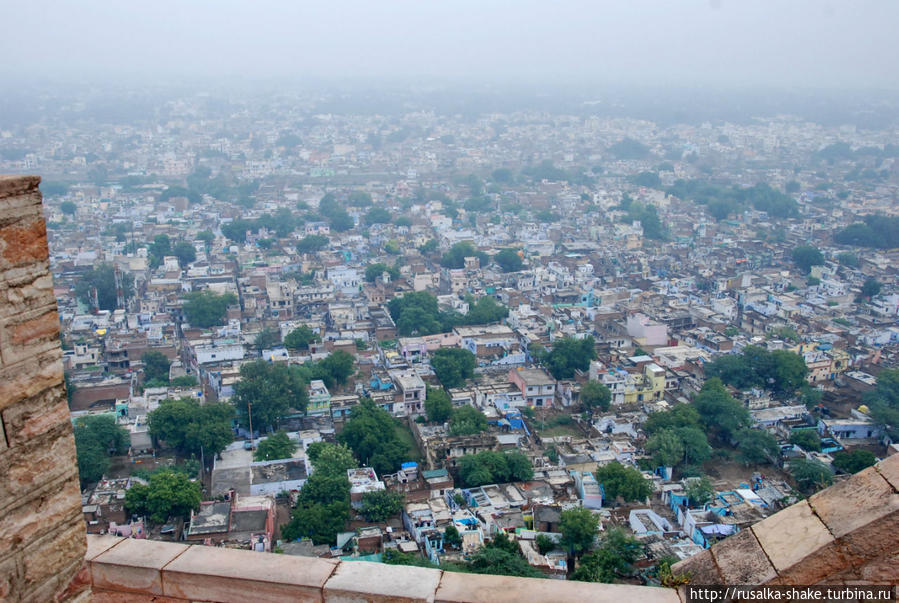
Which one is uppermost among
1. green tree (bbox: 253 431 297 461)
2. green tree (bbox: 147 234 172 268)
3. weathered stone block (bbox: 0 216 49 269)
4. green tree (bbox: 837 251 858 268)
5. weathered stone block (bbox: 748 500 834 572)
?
weathered stone block (bbox: 0 216 49 269)

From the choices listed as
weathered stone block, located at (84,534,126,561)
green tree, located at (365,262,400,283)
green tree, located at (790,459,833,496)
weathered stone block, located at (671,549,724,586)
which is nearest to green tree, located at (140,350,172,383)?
green tree, located at (365,262,400,283)

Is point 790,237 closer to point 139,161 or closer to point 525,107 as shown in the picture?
point 139,161

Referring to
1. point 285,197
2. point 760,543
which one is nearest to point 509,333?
point 760,543

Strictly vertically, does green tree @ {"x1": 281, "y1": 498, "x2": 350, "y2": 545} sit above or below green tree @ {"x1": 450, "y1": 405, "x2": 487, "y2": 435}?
above

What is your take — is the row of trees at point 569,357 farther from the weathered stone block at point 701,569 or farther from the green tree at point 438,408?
the weathered stone block at point 701,569

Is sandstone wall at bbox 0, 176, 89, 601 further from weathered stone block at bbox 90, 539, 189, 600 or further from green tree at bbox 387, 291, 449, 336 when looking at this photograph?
green tree at bbox 387, 291, 449, 336

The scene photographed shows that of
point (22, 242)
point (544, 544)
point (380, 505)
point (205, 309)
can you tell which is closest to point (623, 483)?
point (544, 544)
